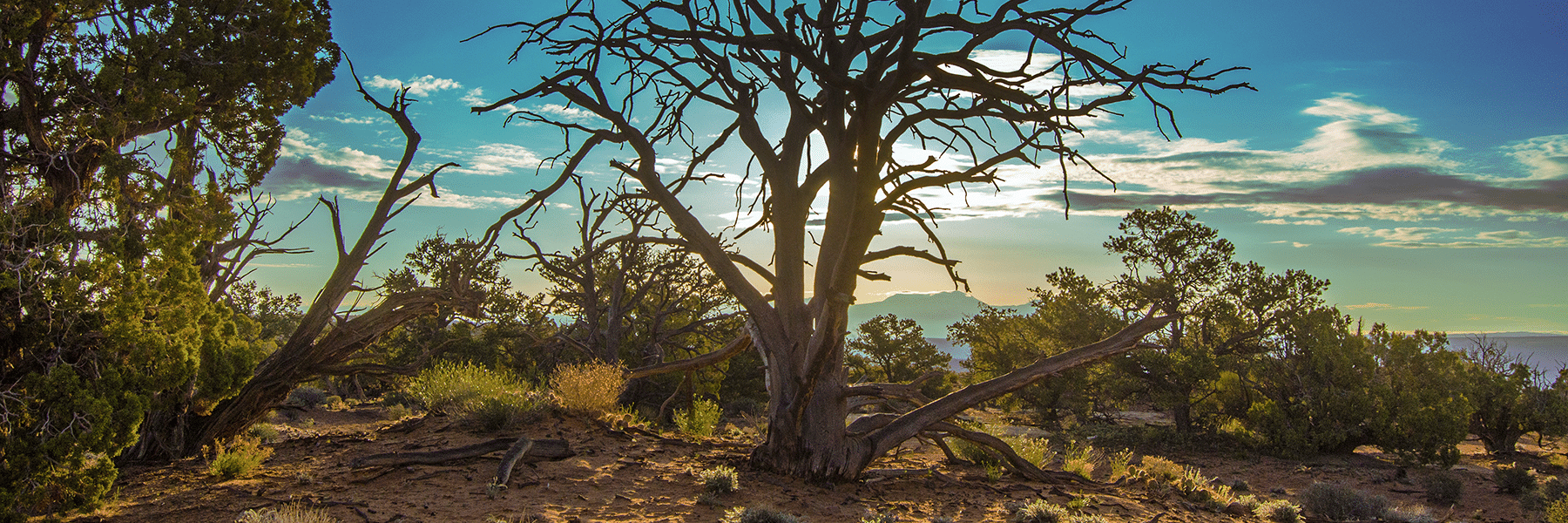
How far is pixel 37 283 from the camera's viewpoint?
20.0ft

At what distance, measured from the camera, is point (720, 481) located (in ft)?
23.6

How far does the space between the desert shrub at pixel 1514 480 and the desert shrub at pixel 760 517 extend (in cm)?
1948

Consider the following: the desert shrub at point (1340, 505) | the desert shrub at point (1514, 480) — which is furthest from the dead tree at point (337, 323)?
the desert shrub at point (1514, 480)

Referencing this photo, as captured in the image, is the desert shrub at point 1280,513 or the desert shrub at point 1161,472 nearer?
the desert shrub at point 1280,513

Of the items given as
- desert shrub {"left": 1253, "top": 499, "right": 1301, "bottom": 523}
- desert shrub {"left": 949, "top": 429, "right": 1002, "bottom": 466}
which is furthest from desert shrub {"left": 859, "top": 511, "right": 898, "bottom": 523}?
desert shrub {"left": 1253, "top": 499, "right": 1301, "bottom": 523}

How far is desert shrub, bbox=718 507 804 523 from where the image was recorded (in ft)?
19.8

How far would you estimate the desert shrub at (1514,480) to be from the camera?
16.2 metres

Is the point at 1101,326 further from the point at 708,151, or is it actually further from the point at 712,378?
the point at 708,151

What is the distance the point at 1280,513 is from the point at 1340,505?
3839mm

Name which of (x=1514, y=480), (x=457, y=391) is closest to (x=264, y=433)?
(x=457, y=391)

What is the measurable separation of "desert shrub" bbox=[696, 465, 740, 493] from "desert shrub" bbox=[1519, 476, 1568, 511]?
16.9 metres

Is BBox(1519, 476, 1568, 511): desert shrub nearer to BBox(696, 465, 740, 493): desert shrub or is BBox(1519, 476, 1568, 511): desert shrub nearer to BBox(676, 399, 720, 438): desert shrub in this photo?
BBox(676, 399, 720, 438): desert shrub

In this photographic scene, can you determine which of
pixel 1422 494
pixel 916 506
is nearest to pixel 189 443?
pixel 916 506

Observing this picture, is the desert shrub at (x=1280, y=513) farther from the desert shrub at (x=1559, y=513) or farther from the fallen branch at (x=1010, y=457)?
the desert shrub at (x=1559, y=513)
